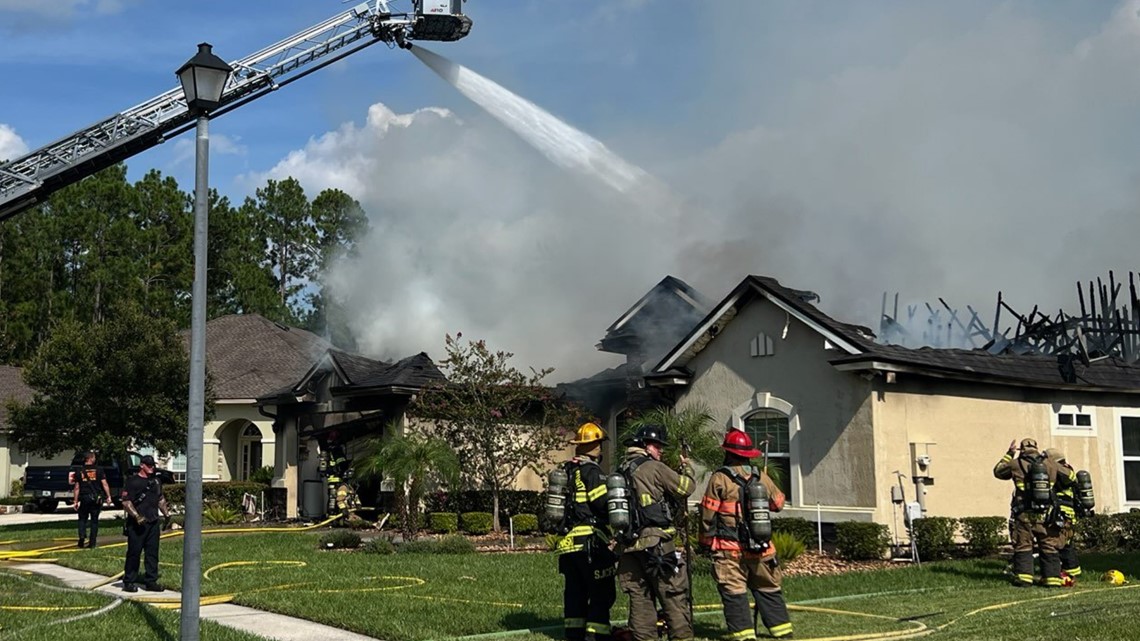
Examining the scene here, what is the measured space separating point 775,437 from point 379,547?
6456 mm

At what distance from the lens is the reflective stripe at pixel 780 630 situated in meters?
8.89

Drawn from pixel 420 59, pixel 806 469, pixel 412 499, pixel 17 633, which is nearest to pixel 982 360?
pixel 806 469

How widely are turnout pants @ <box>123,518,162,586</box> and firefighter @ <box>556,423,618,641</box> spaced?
6362mm

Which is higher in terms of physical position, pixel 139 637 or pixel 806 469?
pixel 806 469

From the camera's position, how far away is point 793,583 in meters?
13.3

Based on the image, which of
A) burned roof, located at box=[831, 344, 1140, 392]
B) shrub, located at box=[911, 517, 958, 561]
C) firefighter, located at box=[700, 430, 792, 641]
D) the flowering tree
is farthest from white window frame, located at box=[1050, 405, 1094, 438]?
firefighter, located at box=[700, 430, 792, 641]

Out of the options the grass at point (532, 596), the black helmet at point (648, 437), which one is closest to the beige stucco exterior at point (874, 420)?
the grass at point (532, 596)

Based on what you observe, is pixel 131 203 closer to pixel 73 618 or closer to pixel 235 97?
pixel 235 97

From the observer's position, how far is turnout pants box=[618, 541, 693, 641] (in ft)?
28.1

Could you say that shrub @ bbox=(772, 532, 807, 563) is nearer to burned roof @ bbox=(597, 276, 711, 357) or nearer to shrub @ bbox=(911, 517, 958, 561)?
shrub @ bbox=(911, 517, 958, 561)

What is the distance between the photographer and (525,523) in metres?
20.9

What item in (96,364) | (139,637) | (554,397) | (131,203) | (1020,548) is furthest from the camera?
(131,203)

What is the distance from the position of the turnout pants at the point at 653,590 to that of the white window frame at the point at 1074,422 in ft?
40.1

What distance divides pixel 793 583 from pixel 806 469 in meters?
4.01
